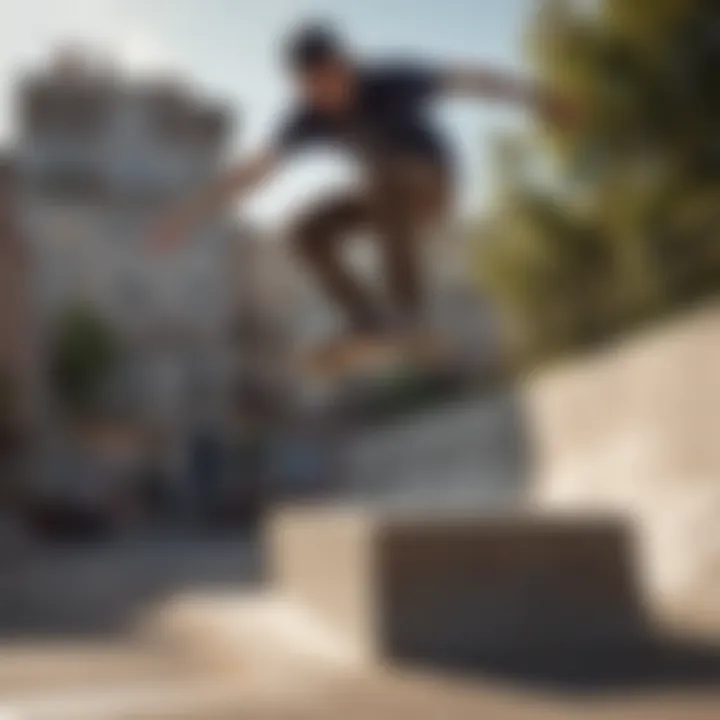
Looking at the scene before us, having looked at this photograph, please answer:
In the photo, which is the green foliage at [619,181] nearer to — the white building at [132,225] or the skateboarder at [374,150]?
the skateboarder at [374,150]

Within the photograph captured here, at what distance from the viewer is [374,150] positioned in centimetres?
498

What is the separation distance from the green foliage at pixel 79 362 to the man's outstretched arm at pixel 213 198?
87.4 feet

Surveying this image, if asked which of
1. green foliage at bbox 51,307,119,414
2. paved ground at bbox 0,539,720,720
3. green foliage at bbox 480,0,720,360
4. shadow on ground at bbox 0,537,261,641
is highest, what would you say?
green foliage at bbox 51,307,119,414

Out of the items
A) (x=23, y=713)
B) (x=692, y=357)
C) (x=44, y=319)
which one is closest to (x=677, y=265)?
(x=692, y=357)

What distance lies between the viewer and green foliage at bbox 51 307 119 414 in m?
31.5

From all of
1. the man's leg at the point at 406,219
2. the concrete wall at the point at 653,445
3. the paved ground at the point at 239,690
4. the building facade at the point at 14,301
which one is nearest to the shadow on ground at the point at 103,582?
the paved ground at the point at 239,690

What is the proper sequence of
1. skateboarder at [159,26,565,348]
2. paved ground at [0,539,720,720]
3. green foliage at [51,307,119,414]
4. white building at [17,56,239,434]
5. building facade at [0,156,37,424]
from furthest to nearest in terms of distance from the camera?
white building at [17,56,239,434], green foliage at [51,307,119,414], building facade at [0,156,37,424], skateboarder at [159,26,565,348], paved ground at [0,539,720,720]

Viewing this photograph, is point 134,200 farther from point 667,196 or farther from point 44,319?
point 667,196

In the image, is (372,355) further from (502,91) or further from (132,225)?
(132,225)

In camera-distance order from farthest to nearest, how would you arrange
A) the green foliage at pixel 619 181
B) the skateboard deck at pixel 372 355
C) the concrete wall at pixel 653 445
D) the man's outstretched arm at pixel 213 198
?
the green foliage at pixel 619 181 < the concrete wall at pixel 653 445 < the skateboard deck at pixel 372 355 < the man's outstretched arm at pixel 213 198

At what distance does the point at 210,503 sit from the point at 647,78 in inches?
746

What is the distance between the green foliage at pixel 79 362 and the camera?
3150cm

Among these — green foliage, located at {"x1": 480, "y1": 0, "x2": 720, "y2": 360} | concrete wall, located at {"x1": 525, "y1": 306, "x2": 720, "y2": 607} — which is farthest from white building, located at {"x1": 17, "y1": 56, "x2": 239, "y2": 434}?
concrete wall, located at {"x1": 525, "y1": 306, "x2": 720, "y2": 607}

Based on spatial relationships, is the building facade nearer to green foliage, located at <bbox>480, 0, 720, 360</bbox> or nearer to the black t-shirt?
green foliage, located at <bbox>480, 0, 720, 360</bbox>
